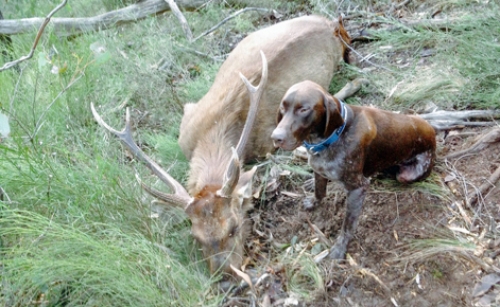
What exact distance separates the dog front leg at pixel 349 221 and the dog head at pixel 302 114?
0.61m

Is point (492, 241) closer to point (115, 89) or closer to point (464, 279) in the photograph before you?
point (464, 279)

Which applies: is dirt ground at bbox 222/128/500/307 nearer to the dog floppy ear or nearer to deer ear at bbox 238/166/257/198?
deer ear at bbox 238/166/257/198

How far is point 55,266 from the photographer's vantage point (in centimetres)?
309

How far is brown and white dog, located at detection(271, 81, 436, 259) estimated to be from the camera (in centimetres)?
302

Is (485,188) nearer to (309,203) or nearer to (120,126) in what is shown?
(309,203)

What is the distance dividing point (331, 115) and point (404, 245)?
112cm

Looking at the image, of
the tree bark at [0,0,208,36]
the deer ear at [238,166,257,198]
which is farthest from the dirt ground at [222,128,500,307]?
the tree bark at [0,0,208,36]

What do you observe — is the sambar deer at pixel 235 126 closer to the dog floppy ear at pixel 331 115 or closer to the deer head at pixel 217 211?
the deer head at pixel 217 211

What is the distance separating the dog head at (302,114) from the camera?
2992mm

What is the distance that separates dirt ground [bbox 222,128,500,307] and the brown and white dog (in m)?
0.18

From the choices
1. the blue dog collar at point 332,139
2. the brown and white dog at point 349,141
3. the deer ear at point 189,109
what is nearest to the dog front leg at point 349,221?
the brown and white dog at point 349,141

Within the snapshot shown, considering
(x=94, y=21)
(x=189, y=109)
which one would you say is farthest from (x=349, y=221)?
(x=94, y=21)

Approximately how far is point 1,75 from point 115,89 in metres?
1.16

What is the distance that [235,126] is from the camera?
4.79 meters
